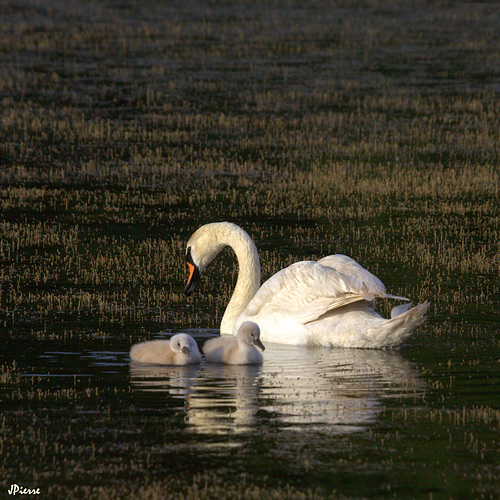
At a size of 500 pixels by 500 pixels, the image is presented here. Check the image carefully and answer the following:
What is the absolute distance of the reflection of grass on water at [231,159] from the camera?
1450 cm

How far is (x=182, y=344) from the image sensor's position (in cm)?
1061

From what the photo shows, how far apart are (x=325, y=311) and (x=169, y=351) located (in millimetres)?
1814

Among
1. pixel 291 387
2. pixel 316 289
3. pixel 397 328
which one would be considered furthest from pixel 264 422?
pixel 316 289

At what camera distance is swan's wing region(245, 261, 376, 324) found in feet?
38.4

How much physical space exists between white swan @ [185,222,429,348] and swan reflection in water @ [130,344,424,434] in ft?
0.56

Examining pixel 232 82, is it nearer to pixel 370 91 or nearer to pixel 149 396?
pixel 370 91

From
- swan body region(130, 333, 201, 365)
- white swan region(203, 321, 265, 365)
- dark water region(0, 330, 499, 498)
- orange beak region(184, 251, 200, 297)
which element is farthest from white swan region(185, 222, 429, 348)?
swan body region(130, 333, 201, 365)

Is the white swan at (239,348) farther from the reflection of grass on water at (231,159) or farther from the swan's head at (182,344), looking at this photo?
the reflection of grass on water at (231,159)

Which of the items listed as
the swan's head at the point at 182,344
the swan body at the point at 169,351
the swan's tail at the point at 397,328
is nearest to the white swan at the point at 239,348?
the swan body at the point at 169,351

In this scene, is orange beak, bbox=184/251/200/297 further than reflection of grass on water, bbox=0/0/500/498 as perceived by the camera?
No

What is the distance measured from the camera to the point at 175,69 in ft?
123

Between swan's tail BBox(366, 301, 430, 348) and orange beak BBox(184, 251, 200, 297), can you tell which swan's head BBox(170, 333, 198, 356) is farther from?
orange beak BBox(184, 251, 200, 297)

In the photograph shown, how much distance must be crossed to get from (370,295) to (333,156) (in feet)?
47.1

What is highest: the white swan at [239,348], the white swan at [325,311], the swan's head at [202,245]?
the swan's head at [202,245]
